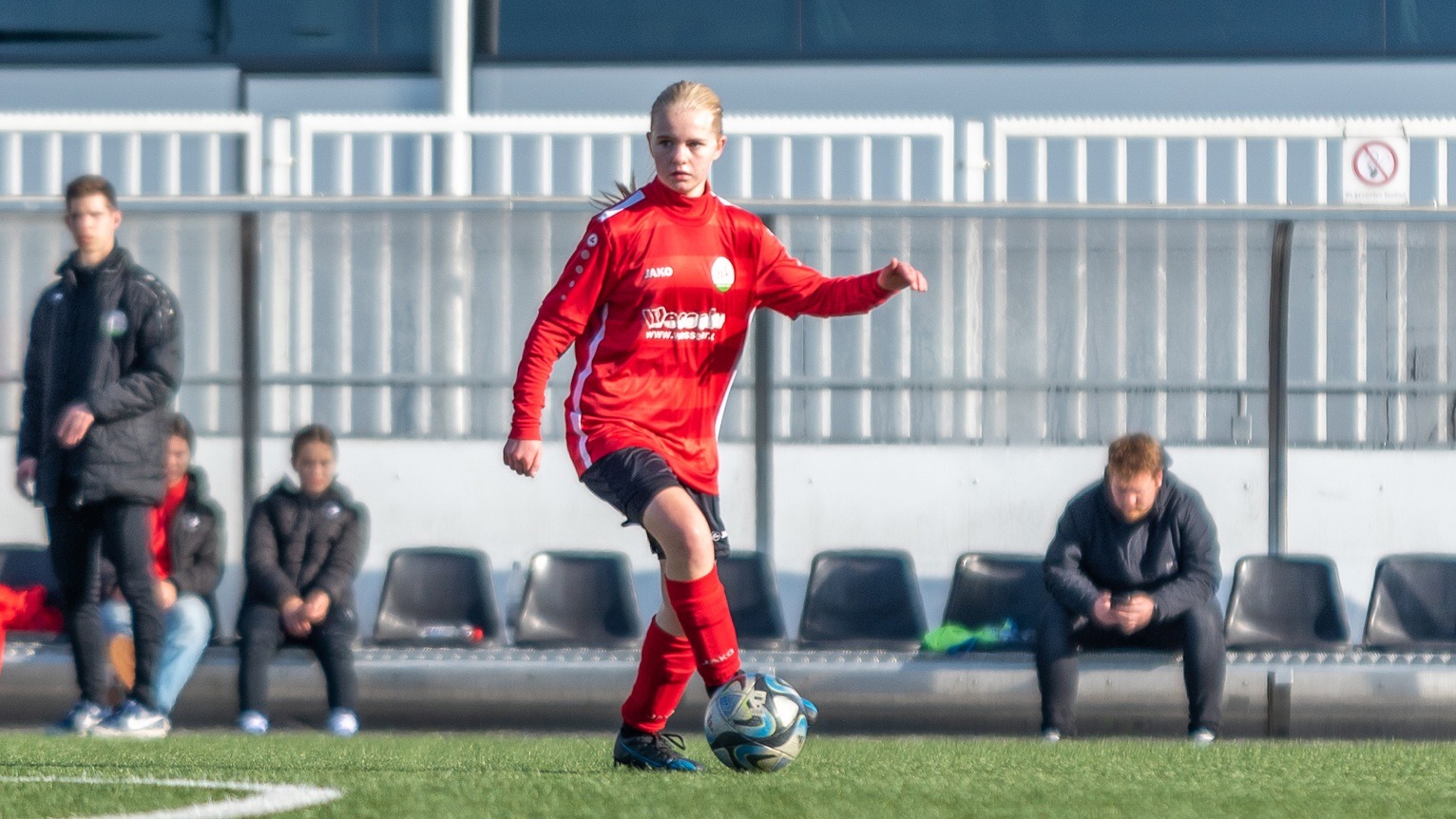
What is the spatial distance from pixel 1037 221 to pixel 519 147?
4.82 metres

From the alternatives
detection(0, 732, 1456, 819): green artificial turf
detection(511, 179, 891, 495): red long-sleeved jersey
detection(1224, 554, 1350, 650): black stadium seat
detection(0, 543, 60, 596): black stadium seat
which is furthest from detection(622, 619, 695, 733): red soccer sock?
detection(0, 543, 60, 596): black stadium seat

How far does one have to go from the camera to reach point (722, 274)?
420 cm

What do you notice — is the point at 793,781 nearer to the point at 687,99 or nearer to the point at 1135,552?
the point at 687,99

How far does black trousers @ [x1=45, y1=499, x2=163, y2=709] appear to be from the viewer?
5.54 metres

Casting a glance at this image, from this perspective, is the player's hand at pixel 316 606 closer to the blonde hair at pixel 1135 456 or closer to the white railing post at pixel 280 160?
the blonde hair at pixel 1135 456

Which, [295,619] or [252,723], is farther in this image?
[295,619]

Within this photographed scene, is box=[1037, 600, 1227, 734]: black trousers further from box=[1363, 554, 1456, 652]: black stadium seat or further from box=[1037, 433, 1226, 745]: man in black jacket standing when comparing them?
box=[1363, 554, 1456, 652]: black stadium seat

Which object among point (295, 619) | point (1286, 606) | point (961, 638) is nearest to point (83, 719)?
point (295, 619)

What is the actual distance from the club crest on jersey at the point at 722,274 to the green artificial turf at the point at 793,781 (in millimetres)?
976

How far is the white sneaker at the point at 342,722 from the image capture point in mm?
6520

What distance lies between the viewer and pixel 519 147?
1152 centimetres

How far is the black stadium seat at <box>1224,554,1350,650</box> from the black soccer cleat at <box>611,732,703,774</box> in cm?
328

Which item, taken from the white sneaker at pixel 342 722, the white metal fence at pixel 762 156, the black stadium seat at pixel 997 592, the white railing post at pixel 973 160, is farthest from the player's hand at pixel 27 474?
the white railing post at pixel 973 160

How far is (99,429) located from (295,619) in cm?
140
